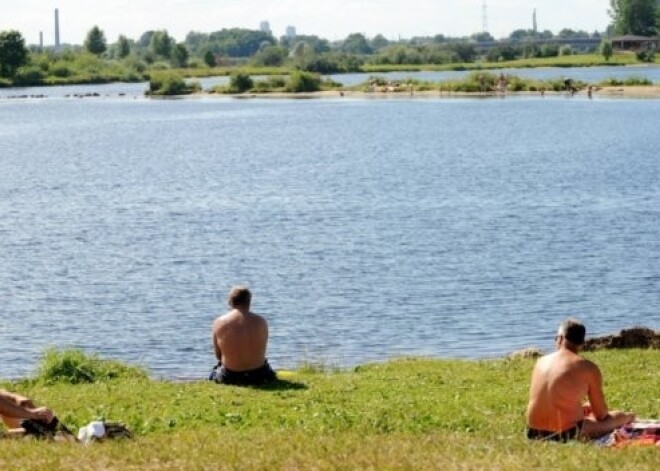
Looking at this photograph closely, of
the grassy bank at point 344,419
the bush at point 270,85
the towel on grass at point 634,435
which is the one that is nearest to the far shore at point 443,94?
the bush at point 270,85

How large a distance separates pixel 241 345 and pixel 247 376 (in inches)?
19.0

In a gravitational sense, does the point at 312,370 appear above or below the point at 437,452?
below

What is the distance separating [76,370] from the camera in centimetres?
2189

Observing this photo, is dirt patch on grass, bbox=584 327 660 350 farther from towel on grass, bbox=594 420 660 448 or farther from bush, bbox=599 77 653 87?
bush, bbox=599 77 653 87

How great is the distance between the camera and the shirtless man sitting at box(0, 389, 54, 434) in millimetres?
14195

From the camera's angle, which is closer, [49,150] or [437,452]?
[437,452]

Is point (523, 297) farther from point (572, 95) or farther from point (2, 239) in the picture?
point (572, 95)

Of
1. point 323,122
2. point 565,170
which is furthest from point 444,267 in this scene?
point 323,122

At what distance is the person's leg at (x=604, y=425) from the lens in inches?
553

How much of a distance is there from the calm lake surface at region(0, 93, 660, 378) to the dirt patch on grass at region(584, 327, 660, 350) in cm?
436

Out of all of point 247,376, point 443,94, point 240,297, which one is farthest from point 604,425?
point 443,94

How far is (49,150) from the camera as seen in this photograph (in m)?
98.5

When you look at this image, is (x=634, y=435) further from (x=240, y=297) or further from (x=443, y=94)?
(x=443, y=94)

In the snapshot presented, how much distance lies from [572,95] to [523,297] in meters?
119
